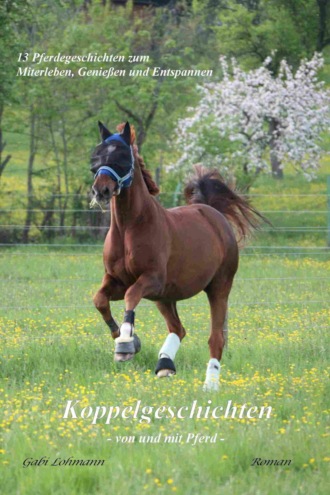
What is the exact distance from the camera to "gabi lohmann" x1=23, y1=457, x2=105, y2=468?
5504 mm

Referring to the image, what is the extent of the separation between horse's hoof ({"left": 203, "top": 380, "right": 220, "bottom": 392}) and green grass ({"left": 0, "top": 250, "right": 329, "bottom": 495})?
87 millimetres

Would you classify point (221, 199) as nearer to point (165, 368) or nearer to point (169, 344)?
point (169, 344)

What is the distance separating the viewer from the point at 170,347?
26.9ft

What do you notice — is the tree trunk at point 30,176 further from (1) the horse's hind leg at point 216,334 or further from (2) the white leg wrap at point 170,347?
(2) the white leg wrap at point 170,347

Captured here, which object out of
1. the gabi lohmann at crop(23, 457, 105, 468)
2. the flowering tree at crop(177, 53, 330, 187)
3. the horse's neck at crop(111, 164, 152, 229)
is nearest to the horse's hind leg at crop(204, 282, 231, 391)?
the horse's neck at crop(111, 164, 152, 229)

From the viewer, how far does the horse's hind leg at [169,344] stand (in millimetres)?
7984

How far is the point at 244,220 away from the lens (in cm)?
962

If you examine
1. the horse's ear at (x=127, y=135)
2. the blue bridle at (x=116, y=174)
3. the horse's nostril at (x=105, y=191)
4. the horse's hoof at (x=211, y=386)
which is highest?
the horse's ear at (x=127, y=135)

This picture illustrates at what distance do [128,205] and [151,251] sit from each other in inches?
15.9

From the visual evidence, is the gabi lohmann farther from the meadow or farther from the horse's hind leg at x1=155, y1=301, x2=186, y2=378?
the horse's hind leg at x1=155, y1=301, x2=186, y2=378

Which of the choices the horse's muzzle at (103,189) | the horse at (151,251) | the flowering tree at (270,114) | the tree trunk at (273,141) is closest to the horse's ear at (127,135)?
the horse at (151,251)

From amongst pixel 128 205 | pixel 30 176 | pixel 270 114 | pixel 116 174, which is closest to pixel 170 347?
pixel 128 205

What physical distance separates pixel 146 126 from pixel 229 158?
3.12m

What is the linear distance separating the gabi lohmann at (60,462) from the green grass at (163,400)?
5 cm
